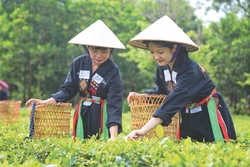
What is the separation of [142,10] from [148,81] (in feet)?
12.9

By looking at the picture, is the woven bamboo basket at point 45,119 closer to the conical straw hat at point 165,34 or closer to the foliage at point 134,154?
the foliage at point 134,154

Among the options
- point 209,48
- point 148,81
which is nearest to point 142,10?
point 148,81

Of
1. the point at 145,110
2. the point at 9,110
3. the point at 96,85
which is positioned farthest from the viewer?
the point at 9,110

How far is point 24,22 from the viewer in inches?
684

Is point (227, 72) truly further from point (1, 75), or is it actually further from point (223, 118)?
point (223, 118)

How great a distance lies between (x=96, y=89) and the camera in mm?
4473

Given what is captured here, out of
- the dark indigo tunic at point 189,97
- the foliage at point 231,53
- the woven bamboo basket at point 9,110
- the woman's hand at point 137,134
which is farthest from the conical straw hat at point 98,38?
the foliage at point 231,53

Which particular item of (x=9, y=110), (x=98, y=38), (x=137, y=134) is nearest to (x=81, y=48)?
(x=9, y=110)

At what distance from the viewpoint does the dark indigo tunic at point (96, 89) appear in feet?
14.3

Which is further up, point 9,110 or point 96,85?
point 96,85

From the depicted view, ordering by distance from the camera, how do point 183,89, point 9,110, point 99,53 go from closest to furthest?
point 183,89 < point 99,53 < point 9,110

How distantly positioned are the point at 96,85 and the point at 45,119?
2.06 ft

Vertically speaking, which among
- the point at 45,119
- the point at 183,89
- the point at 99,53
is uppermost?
the point at 99,53

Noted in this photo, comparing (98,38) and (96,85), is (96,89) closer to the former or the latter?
(96,85)
